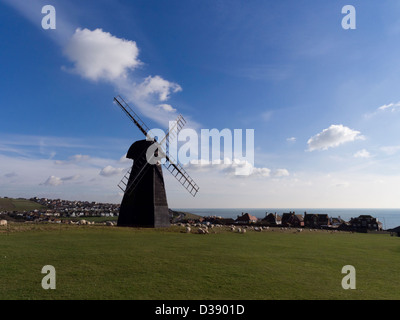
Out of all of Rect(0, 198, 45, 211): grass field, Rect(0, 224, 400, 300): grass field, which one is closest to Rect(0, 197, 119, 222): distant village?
Rect(0, 198, 45, 211): grass field

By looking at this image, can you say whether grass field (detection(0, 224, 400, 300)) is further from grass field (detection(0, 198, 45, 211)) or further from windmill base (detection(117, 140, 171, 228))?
grass field (detection(0, 198, 45, 211))

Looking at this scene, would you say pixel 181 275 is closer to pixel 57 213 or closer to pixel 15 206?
pixel 57 213

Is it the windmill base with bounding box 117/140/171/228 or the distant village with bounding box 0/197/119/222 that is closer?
the windmill base with bounding box 117/140/171/228

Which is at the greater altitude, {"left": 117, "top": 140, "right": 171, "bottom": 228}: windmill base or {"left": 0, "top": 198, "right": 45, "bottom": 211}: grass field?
{"left": 117, "top": 140, "right": 171, "bottom": 228}: windmill base

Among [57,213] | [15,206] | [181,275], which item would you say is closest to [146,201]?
[181,275]

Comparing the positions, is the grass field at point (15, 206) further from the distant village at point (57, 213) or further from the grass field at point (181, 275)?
the grass field at point (181, 275)

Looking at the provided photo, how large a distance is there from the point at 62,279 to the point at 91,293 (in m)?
2.02

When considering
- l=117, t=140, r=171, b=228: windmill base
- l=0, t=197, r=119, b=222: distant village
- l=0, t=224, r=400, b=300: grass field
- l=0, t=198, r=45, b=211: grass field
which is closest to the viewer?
l=0, t=224, r=400, b=300: grass field

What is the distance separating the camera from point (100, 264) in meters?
11.3

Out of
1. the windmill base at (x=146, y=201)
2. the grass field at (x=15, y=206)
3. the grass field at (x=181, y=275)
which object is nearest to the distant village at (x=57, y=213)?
the grass field at (x=15, y=206)

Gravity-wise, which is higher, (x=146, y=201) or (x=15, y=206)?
(x=146, y=201)

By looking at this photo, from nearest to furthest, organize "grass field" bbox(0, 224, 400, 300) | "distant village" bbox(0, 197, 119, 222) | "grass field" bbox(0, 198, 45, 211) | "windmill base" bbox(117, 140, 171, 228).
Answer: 1. "grass field" bbox(0, 224, 400, 300)
2. "windmill base" bbox(117, 140, 171, 228)
3. "distant village" bbox(0, 197, 119, 222)
4. "grass field" bbox(0, 198, 45, 211)

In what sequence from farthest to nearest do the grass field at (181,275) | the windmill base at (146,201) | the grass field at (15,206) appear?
the grass field at (15,206) < the windmill base at (146,201) < the grass field at (181,275)
